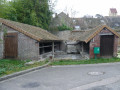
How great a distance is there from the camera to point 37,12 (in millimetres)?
23219

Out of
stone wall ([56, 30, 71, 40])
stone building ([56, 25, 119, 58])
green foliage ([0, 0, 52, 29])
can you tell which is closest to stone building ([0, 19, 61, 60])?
stone building ([56, 25, 119, 58])

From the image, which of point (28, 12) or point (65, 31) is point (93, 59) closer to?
point (65, 31)

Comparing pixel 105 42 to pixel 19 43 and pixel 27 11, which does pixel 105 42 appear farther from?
pixel 27 11

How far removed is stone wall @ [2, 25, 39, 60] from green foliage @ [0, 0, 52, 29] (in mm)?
10269

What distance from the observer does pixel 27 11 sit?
2194cm

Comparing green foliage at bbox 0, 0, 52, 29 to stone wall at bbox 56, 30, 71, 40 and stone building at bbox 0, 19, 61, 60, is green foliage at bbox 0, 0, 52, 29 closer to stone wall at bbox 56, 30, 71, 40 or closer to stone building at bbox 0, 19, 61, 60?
stone wall at bbox 56, 30, 71, 40

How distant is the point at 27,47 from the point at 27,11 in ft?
39.0

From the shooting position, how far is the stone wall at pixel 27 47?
1195 cm

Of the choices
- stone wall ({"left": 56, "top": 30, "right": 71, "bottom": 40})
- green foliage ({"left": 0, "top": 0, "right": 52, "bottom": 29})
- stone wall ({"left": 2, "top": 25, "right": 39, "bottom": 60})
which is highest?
green foliage ({"left": 0, "top": 0, "right": 52, "bottom": 29})

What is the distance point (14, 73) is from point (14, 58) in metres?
5.04

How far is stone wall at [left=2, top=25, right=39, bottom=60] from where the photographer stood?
11.9 meters

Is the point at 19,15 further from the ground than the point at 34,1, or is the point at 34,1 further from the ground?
the point at 34,1

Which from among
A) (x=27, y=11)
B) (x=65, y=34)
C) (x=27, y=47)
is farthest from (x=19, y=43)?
(x=65, y=34)

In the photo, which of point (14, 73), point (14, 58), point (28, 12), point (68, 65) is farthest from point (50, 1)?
point (14, 73)
